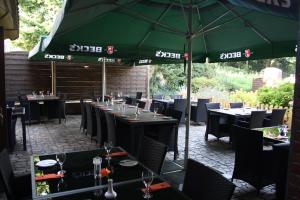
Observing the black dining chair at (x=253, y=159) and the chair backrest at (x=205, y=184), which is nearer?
the chair backrest at (x=205, y=184)

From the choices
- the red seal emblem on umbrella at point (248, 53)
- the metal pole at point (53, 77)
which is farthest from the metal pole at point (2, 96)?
the metal pole at point (53, 77)

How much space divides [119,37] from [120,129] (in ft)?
6.39

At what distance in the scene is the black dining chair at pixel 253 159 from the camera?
12.7ft

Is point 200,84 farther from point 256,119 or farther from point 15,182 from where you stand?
point 15,182

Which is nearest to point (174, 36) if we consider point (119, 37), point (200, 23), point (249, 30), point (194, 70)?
point (200, 23)

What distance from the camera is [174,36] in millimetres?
5734

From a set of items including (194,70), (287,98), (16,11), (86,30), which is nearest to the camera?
(16,11)

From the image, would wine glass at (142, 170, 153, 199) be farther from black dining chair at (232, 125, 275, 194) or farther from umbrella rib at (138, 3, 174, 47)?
umbrella rib at (138, 3, 174, 47)

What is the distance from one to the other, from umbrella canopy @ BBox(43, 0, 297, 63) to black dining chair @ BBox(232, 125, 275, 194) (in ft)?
4.57

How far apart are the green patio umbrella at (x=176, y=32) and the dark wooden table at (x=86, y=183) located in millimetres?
1866

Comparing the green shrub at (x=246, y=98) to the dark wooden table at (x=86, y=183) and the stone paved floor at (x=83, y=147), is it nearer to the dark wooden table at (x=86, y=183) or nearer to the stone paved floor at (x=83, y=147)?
the stone paved floor at (x=83, y=147)

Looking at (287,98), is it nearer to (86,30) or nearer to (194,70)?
(86,30)

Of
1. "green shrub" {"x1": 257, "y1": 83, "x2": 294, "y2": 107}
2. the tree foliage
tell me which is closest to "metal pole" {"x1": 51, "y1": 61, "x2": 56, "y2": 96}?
the tree foliage

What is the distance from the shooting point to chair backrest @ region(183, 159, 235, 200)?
195 centimetres
